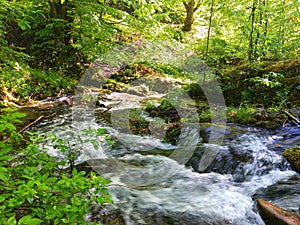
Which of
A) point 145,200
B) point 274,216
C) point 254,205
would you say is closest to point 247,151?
point 254,205

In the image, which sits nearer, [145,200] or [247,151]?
[145,200]

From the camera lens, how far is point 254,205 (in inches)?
107

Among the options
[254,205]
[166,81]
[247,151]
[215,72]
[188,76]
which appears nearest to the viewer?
[254,205]

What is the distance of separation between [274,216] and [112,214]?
1.57 metres

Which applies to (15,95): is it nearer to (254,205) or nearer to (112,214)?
(112,214)

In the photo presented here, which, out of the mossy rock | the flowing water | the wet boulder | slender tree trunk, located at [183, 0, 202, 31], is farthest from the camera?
slender tree trunk, located at [183, 0, 202, 31]

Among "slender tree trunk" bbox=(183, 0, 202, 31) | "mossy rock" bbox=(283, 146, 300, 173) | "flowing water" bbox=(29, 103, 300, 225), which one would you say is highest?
"slender tree trunk" bbox=(183, 0, 202, 31)

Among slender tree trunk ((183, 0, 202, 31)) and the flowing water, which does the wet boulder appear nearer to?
the flowing water

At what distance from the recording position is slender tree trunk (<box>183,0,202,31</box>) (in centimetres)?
1417

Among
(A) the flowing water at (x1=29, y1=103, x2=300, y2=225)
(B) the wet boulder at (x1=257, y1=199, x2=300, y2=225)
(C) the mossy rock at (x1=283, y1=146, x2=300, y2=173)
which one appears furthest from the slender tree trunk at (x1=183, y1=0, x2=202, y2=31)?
(B) the wet boulder at (x1=257, y1=199, x2=300, y2=225)

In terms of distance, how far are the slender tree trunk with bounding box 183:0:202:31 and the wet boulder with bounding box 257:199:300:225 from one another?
44.6ft

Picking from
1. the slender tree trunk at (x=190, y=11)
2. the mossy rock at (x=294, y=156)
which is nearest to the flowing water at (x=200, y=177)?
the mossy rock at (x=294, y=156)

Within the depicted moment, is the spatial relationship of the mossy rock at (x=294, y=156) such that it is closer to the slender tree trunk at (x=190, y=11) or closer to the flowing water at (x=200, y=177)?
the flowing water at (x=200, y=177)

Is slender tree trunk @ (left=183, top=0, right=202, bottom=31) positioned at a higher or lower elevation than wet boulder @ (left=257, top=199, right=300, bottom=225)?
higher
